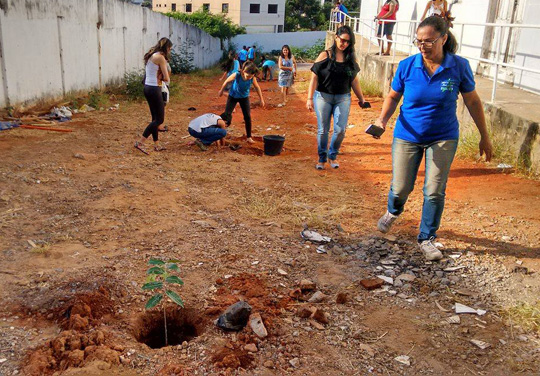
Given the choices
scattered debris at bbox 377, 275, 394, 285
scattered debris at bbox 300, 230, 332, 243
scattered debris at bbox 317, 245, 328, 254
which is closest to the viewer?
scattered debris at bbox 377, 275, 394, 285

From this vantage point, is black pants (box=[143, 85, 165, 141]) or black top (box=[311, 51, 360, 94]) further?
black pants (box=[143, 85, 165, 141])

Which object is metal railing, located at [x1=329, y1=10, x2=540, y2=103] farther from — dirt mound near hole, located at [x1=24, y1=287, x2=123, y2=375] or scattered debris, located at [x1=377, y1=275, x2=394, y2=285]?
dirt mound near hole, located at [x1=24, y1=287, x2=123, y2=375]

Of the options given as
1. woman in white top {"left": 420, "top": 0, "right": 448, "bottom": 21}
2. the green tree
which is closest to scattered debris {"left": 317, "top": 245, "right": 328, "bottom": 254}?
woman in white top {"left": 420, "top": 0, "right": 448, "bottom": 21}

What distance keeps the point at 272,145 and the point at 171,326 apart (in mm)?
4672

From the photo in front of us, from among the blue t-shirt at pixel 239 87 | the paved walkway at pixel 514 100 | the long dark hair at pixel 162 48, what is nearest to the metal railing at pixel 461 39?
the paved walkway at pixel 514 100

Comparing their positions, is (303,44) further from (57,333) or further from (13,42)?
(57,333)

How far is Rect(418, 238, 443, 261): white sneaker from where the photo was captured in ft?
13.3

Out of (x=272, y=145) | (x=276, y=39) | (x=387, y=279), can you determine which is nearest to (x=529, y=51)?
(x=272, y=145)

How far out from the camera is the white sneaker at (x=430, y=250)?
4.04 metres

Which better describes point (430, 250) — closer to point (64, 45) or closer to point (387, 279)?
point (387, 279)

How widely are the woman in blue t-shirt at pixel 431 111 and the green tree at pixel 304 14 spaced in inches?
1931

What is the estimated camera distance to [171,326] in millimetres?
3326

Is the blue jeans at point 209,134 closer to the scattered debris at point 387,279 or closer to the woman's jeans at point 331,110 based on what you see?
the woman's jeans at point 331,110

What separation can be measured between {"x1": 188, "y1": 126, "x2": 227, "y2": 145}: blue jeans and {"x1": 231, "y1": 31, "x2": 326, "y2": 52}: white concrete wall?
111ft
